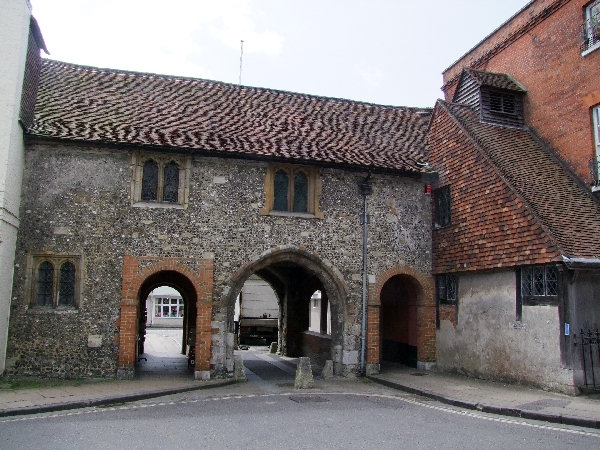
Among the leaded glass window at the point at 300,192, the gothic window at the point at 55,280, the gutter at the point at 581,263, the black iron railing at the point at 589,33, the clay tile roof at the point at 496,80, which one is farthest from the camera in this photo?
the clay tile roof at the point at 496,80

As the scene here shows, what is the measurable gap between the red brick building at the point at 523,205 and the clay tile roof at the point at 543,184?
39 millimetres

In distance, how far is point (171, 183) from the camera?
14766 millimetres

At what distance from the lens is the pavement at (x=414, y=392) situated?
9.97 meters

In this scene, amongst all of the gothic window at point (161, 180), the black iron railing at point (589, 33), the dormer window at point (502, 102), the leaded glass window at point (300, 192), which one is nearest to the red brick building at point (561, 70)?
the black iron railing at point (589, 33)

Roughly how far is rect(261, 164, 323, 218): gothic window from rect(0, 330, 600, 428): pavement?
15.8 feet

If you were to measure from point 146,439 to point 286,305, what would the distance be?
47.8 ft

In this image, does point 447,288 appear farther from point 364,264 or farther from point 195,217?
point 195,217

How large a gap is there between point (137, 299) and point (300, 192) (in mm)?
5393

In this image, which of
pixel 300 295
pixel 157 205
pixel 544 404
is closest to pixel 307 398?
pixel 544 404

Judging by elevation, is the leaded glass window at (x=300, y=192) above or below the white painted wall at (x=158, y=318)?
above

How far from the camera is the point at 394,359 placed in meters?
18.4

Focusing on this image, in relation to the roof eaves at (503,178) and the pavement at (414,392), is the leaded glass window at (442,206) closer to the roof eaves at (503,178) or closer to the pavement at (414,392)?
the roof eaves at (503,178)

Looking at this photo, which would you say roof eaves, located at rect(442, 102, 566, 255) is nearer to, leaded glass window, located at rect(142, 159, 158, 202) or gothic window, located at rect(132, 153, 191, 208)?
gothic window, located at rect(132, 153, 191, 208)

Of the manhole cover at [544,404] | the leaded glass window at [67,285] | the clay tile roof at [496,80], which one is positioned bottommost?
the manhole cover at [544,404]
